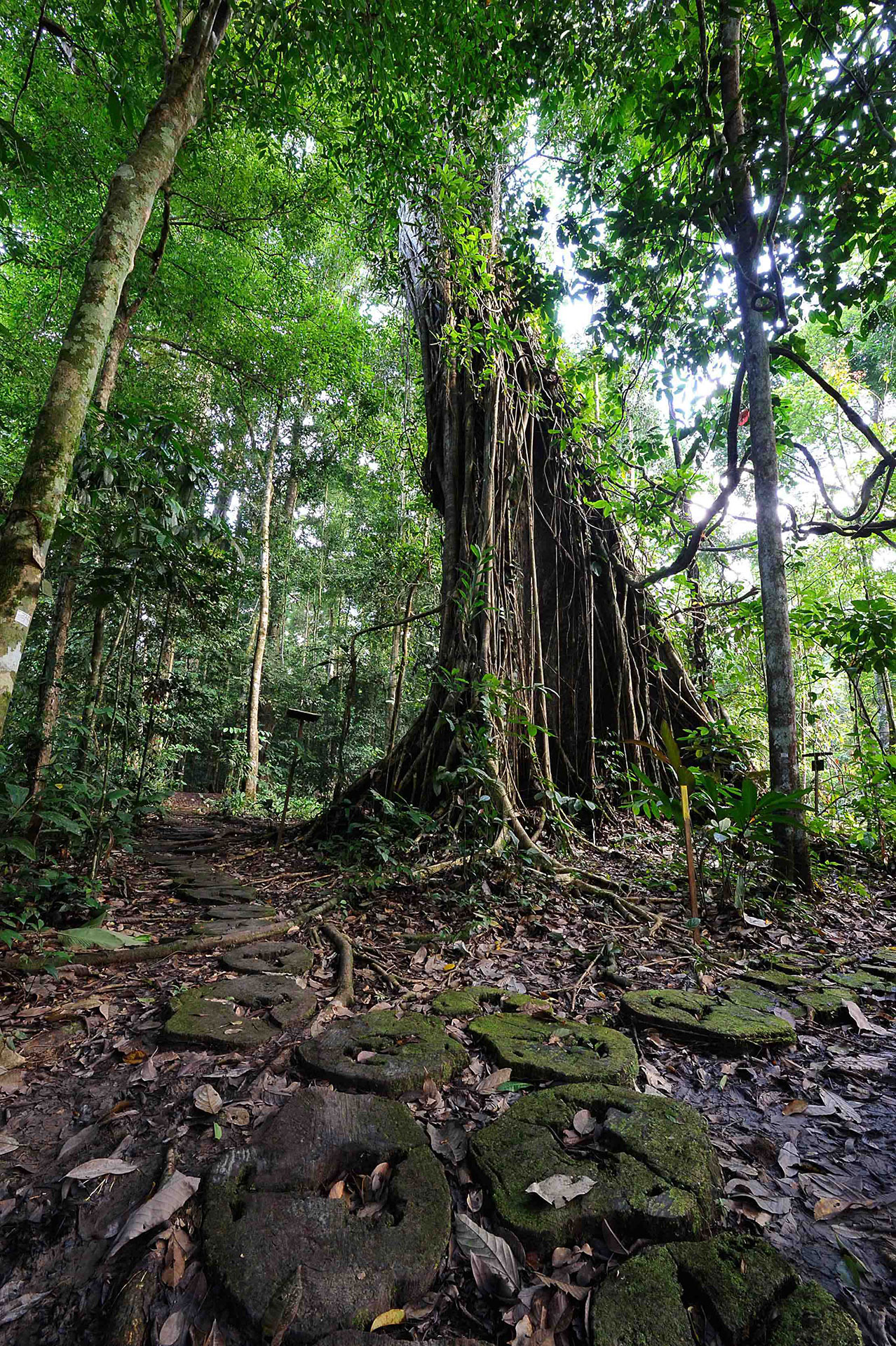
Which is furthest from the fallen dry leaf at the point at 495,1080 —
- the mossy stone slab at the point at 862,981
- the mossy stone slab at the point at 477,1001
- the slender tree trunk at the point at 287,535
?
the slender tree trunk at the point at 287,535

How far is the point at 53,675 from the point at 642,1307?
14.6 feet

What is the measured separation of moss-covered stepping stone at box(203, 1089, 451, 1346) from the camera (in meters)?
1.02

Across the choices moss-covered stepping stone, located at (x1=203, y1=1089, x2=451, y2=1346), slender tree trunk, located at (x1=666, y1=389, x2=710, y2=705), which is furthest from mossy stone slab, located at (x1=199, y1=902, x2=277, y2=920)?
slender tree trunk, located at (x1=666, y1=389, x2=710, y2=705)

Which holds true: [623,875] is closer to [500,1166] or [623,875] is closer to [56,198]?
[500,1166]

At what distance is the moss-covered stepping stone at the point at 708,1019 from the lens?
200 cm

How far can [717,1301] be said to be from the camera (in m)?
1.01

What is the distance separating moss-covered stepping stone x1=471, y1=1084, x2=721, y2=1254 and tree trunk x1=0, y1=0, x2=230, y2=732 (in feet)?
6.67

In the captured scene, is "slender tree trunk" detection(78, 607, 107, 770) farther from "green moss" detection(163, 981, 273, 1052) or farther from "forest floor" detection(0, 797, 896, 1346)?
"green moss" detection(163, 981, 273, 1052)

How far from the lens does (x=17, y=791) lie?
2.70m

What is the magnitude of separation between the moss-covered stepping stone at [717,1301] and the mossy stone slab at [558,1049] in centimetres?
63

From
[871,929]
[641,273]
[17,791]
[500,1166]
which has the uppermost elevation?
[641,273]

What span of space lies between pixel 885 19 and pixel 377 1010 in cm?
523

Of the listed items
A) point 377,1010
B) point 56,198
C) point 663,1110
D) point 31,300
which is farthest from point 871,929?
point 31,300

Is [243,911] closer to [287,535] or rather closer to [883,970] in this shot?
[883,970]
